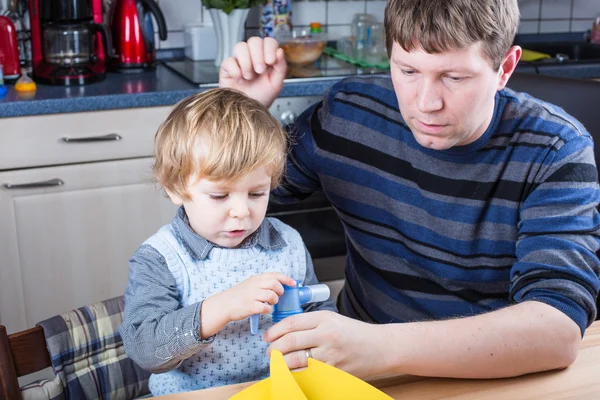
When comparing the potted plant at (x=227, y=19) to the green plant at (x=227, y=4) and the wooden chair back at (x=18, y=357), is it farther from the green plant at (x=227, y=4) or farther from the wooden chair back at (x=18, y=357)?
the wooden chair back at (x=18, y=357)

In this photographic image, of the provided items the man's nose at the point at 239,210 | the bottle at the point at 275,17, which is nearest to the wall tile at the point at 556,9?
the bottle at the point at 275,17

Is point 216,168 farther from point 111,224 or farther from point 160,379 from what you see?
point 111,224

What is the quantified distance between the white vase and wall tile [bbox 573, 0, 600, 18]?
1.59m

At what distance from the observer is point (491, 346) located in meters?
1.06

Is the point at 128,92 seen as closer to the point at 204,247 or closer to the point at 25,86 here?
the point at 25,86

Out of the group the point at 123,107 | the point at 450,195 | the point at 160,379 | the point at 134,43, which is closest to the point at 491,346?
the point at 450,195

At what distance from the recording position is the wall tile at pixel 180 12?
2.89 meters

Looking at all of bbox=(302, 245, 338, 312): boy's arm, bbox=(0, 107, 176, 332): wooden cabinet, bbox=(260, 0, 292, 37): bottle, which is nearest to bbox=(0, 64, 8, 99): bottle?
bbox=(0, 107, 176, 332): wooden cabinet

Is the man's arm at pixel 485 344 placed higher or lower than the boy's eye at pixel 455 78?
lower

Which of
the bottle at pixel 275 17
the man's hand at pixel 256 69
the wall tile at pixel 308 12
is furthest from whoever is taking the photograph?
the wall tile at pixel 308 12

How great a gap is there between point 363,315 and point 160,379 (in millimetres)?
477

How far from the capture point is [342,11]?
10.3 ft

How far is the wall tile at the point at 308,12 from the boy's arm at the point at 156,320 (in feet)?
6.60

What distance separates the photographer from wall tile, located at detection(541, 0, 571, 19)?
3.40 meters
